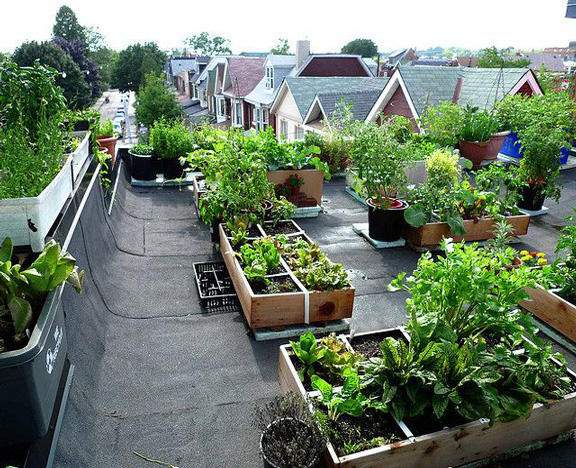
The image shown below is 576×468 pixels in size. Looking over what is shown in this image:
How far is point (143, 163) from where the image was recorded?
8.41m

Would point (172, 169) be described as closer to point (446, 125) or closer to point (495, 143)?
point (446, 125)

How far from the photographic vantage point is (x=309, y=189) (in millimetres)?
7371

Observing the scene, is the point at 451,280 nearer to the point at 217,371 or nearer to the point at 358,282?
the point at 217,371

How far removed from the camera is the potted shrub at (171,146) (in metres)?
8.30

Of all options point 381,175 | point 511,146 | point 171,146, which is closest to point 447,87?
point 511,146

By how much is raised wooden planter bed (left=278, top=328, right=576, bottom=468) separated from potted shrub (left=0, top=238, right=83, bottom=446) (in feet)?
4.79

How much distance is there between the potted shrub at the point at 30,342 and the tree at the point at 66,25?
69.9 metres

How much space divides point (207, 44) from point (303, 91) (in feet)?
366

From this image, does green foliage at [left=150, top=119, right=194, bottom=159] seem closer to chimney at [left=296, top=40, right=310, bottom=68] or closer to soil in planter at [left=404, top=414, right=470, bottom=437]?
soil in planter at [left=404, top=414, right=470, bottom=437]

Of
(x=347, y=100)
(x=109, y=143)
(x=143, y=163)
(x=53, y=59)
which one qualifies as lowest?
(x=143, y=163)

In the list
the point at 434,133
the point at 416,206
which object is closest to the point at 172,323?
the point at 416,206

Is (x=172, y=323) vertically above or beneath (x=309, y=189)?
beneath

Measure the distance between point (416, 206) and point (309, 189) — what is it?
201cm

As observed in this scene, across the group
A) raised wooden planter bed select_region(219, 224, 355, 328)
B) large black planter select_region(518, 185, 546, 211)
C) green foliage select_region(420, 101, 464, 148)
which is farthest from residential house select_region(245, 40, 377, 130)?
raised wooden planter bed select_region(219, 224, 355, 328)
